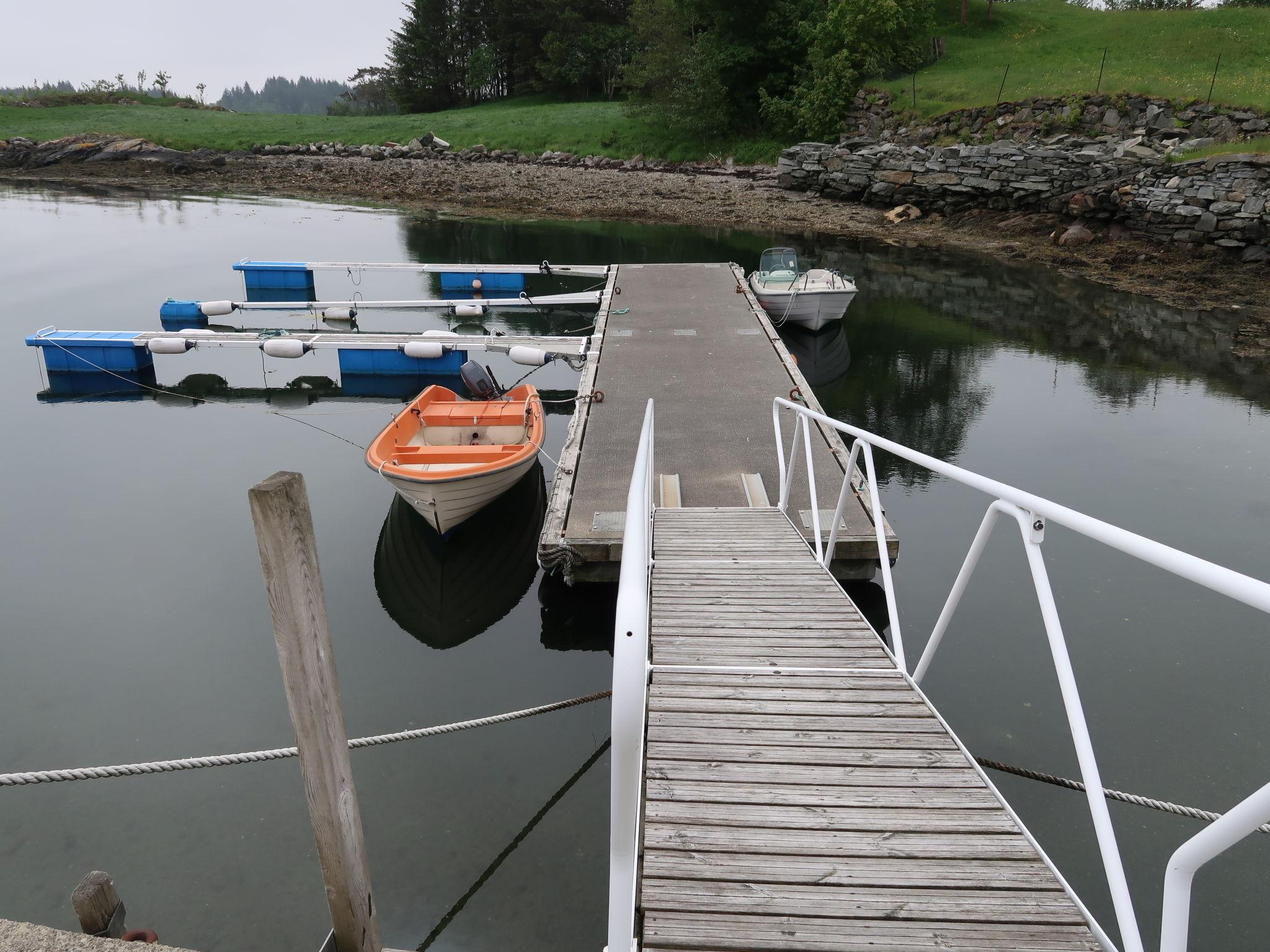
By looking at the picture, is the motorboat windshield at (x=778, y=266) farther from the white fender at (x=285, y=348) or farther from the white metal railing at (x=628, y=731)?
the white metal railing at (x=628, y=731)

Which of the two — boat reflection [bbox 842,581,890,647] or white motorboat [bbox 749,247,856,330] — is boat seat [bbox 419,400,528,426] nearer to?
boat reflection [bbox 842,581,890,647]

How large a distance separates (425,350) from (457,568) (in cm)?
659

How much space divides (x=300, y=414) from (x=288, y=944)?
33.1ft

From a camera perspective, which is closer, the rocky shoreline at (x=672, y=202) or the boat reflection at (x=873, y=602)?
the boat reflection at (x=873, y=602)

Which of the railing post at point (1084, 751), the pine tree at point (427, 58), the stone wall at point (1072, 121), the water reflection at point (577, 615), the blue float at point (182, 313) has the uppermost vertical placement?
the pine tree at point (427, 58)

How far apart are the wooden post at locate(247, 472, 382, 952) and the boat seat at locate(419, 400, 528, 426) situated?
22.2 feet

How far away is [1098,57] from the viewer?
33594mm

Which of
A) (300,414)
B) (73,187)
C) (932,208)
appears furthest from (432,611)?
(73,187)

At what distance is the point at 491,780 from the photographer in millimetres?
5219

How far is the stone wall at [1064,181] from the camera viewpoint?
1969cm

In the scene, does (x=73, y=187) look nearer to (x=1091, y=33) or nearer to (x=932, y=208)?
(x=932, y=208)

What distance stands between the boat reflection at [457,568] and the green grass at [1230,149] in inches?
890

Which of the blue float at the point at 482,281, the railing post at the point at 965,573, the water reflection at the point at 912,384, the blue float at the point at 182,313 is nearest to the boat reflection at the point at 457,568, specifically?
the railing post at the point at 965,573

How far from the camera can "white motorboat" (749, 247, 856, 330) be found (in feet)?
50.4
